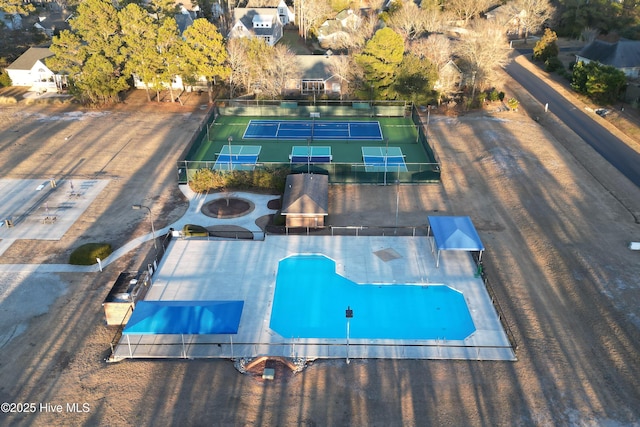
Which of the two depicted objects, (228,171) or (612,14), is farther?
(612,14)

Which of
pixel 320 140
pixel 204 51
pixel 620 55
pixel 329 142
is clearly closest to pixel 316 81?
pixel 204 51

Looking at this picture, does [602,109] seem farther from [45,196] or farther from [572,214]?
[45,196]

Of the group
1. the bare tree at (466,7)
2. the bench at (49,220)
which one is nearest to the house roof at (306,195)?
the bench at (49,220)

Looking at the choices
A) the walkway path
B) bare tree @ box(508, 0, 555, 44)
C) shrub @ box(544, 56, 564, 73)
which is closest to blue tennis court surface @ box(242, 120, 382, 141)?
the walkway path

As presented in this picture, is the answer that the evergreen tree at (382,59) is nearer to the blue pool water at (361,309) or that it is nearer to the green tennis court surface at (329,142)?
the green tennis court surface at (329,142)

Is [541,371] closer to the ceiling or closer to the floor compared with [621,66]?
closer to the floor

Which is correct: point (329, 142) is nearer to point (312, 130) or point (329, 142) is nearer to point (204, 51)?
point (312, 130)

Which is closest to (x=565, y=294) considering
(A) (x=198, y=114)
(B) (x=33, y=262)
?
(B) (x=33, y=262)
